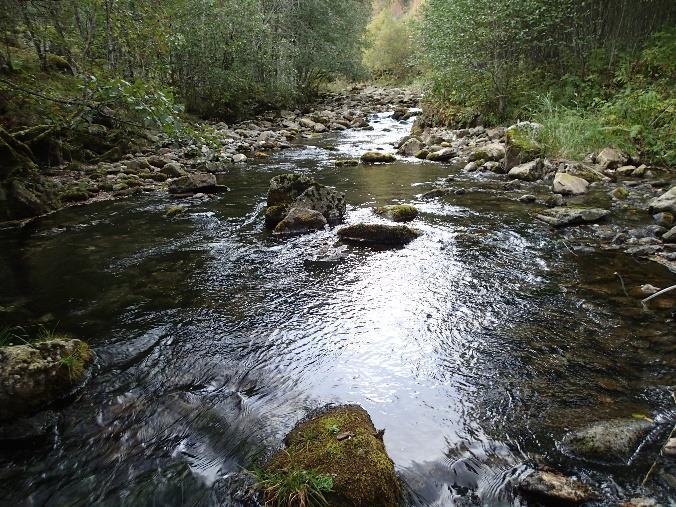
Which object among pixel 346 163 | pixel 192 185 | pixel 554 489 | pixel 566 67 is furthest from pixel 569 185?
pixel 566 67

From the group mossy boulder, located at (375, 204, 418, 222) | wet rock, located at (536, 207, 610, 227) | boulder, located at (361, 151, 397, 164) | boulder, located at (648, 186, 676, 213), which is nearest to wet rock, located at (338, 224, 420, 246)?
mossy boulder, located at (375, 204, 418, 222)

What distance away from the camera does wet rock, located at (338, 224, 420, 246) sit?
6.55 metres

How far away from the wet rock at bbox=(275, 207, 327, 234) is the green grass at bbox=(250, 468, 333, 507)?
4.91 m

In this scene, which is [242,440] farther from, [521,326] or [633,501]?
[521,326]

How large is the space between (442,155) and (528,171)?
3.54m

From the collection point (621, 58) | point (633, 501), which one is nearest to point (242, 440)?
point (633, 501)

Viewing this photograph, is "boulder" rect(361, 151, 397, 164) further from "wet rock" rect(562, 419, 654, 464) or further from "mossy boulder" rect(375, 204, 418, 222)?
"wet rock" rect(562, 419, 654, 464)

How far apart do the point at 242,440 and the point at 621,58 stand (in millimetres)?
15056

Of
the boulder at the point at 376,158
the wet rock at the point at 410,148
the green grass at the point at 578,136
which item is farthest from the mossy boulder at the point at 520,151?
the wet rock at the point at 410,148

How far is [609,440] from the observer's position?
2576 millimetres

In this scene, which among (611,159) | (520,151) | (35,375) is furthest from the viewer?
(520,151)

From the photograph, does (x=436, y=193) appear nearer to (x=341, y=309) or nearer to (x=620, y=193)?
(x=620, y=193)

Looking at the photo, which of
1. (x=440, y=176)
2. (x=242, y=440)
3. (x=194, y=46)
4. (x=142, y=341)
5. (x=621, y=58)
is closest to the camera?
(x=242, y=440)

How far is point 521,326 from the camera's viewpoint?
402cm
